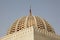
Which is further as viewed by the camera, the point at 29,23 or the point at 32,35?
the point at 29,23

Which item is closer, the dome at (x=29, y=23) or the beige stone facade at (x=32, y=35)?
the beige stone facade at (x=32, y=35)

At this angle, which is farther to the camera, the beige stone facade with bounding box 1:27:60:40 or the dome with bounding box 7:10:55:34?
the dome with bounding box 7:10:55:34

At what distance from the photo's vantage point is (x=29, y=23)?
152 ft

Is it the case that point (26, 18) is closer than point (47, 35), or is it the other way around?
point (47, 35)

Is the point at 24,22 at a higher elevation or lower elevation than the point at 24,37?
higher

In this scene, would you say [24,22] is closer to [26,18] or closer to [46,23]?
[26,18]

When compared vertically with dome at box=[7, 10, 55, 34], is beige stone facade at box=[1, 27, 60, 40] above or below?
below

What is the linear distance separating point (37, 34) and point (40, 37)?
0.56m

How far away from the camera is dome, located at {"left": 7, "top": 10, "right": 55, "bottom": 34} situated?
4657 centimetres

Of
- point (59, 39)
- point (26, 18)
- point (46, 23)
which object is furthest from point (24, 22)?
point (59, 39)

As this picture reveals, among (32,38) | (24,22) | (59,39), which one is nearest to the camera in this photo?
(32,38)

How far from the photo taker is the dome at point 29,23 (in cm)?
4657

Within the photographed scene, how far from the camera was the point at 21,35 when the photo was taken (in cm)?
3588

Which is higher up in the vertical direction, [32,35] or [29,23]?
[29,23]
